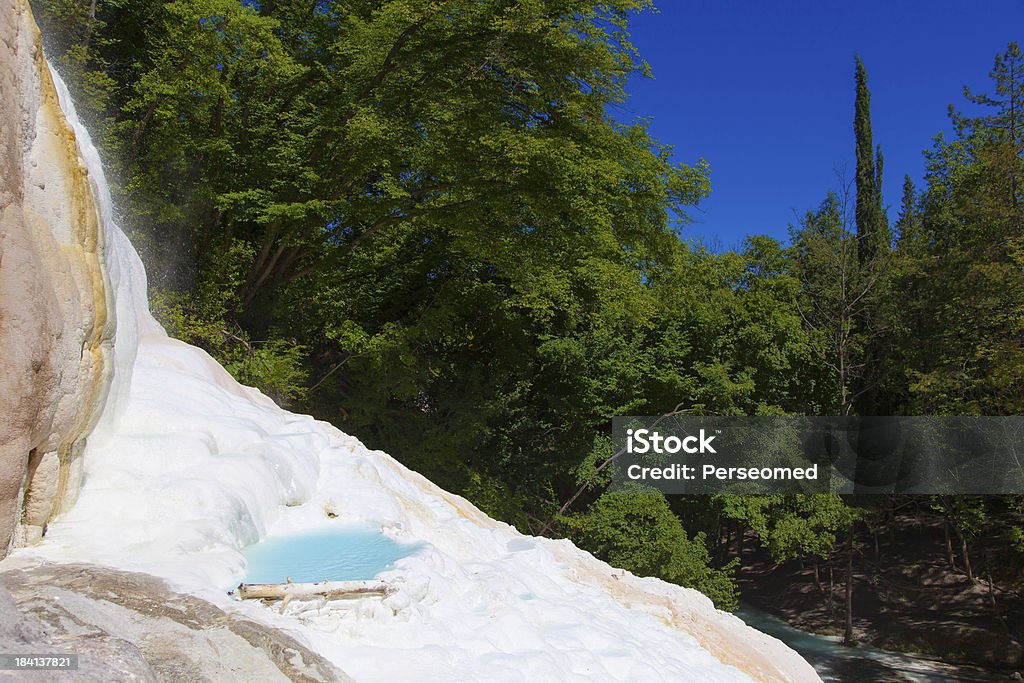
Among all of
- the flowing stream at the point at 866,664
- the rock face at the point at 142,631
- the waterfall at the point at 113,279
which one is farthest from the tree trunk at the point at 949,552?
the rock face at the point at 142,631

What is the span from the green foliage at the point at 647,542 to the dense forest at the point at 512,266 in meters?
0.08

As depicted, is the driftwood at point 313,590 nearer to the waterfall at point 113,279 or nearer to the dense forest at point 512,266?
the waterfall at point 113,279

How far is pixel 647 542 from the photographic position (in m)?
18.4

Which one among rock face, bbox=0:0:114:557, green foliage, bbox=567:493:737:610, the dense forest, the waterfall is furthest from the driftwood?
green foliage, bbox=567:493:737:610

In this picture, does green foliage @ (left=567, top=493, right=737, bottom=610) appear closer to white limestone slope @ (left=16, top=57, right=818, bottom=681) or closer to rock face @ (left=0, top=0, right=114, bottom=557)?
white limestone slope @ (left=16, top=57, right=818, bottom=681)

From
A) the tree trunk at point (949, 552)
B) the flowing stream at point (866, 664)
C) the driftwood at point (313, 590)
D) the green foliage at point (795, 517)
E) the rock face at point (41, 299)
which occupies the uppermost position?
the rock face at point (41, 299)

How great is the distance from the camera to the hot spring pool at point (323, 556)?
5.60 metres

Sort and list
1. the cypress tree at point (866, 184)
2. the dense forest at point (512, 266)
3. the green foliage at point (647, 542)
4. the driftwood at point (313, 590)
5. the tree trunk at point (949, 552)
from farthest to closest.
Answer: the cypress tree at point (866, 184) → the tree trunk at point (949, 552) → the green foliage at point (647, 542) → the dense forest at point (512, 266) → the driftwood at point (313, 590)

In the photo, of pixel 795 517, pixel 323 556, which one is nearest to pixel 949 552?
pixel 795 517

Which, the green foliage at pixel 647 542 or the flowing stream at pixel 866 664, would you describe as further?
the flowing stream at pixel 866 664

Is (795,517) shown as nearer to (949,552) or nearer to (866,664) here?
(866,664)

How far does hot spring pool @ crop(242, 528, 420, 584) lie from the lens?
5602mm

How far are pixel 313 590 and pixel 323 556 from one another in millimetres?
1132

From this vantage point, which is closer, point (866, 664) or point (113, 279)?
point (113, 279)
